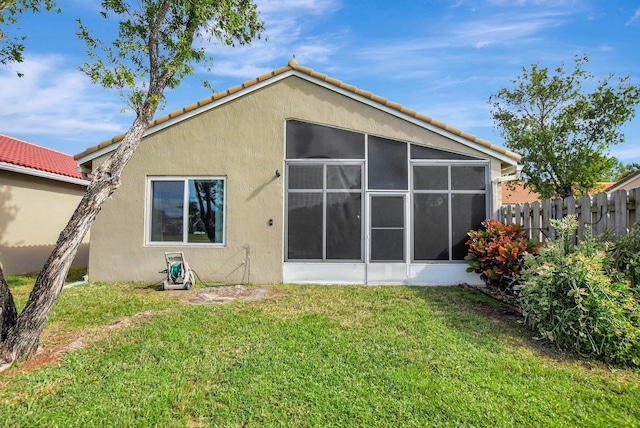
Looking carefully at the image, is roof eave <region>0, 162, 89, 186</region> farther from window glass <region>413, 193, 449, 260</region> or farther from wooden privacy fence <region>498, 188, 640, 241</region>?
wooden privacy fence <region>498, 188, 640, 241</region>

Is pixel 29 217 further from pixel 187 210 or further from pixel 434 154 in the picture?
pixel 434 154

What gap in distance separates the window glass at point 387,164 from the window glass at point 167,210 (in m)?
5.25

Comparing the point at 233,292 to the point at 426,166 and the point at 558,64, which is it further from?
the point at 558,64

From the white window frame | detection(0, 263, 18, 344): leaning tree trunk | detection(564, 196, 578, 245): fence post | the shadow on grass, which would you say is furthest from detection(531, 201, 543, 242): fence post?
detection(0, 263, 18, 344): leaning tree trunk

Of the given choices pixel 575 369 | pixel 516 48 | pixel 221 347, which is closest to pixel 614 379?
pixel 575 369

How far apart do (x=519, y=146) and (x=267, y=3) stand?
20325 millimetres

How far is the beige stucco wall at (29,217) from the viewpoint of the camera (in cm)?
1009

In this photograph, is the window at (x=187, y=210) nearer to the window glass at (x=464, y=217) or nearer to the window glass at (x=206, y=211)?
the window glass at (x=206, y=211)

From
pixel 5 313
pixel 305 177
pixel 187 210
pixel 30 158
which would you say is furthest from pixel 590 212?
pixel 30 158

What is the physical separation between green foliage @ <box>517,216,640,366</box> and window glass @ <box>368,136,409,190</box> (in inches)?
161

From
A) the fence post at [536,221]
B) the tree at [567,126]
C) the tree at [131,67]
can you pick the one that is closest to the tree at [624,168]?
the tree at [567,126]

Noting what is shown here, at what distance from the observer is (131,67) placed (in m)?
6.47

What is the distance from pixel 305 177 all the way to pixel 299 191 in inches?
16.3

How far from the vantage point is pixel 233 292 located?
24.7ft
